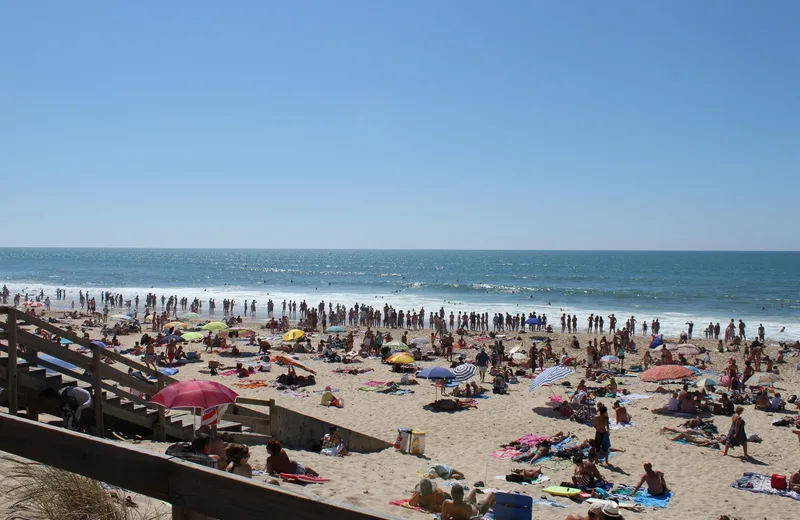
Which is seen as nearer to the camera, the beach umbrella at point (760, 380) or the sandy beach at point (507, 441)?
the sandy beach at point (507, 441)

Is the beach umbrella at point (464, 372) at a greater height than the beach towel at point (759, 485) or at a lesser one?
greater

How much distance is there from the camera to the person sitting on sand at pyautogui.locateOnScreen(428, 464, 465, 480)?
9.99 metres

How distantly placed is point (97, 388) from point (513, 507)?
5.72 meters

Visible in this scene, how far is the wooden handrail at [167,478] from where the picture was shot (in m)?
1.96

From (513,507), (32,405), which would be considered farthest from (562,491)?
(32,405)

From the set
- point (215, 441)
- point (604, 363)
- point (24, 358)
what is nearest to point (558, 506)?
point (215, 441)

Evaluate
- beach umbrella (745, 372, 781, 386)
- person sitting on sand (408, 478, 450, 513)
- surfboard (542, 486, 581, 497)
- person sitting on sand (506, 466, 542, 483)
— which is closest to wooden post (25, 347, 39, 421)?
person sitting on sand (408, 478, 450, 513)

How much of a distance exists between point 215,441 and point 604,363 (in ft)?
63.4

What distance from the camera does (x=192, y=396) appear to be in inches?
334

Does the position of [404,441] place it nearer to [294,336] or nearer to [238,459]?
[238,459]

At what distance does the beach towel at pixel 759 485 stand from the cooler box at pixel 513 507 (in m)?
5.24

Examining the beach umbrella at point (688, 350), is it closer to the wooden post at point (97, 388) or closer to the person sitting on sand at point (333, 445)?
the person sitting on sand at point (333, 445)

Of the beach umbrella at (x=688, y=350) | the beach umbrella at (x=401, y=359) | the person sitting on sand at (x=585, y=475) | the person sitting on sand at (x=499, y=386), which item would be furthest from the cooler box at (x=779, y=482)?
the beach umbrella at (x=688, y=350)

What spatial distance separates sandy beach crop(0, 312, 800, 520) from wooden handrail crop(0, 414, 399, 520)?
3.95m
